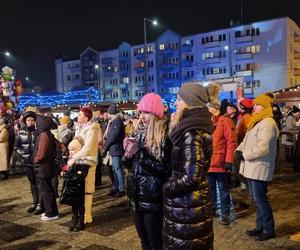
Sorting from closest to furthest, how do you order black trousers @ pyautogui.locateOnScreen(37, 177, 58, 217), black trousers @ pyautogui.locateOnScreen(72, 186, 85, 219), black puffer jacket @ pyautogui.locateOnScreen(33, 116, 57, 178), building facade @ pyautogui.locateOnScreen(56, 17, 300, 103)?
black trousers @ pyautogui.locateOnScreen(72, 186, 85, 219) → black puffer jacket @ pyautogui.locateOnScreen(33, 116, 57, 178) → black trousers @ pyautogui.locateOnScreen(37, 177, 58, 217) → building facade @ pyautogui.locateOnScreen(56, 17, 300, 103)

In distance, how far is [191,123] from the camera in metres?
3.31

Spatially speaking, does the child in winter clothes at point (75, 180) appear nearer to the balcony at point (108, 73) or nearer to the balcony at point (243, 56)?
the balcony at point (243, 56)

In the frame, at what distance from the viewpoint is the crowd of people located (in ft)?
10.8

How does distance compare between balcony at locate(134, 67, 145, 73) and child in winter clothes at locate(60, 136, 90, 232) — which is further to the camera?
balcony at locate(134, 67, 145, 73)

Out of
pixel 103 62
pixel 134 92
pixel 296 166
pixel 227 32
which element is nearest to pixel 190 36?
pixel 227 32

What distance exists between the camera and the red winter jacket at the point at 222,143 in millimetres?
5961

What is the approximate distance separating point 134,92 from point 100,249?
5802cm

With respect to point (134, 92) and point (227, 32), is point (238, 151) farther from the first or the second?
point (134, 92)

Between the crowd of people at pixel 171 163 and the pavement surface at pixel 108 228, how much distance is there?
22 centimetres

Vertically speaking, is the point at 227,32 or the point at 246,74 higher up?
the point at 227,32

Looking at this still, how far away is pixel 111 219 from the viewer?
22.2 ft

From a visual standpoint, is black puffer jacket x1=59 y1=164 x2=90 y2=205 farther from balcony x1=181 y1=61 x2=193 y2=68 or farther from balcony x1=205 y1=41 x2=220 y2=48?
balcony x1=181 y1=61 x2=193 y2=68

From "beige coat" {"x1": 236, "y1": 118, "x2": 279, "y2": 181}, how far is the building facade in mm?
36000

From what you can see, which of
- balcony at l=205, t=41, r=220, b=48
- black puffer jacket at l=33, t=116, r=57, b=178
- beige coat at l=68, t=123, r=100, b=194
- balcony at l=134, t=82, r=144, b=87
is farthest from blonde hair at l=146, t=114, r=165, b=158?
→ balcony at l=134, t=82, r=144, b=87
